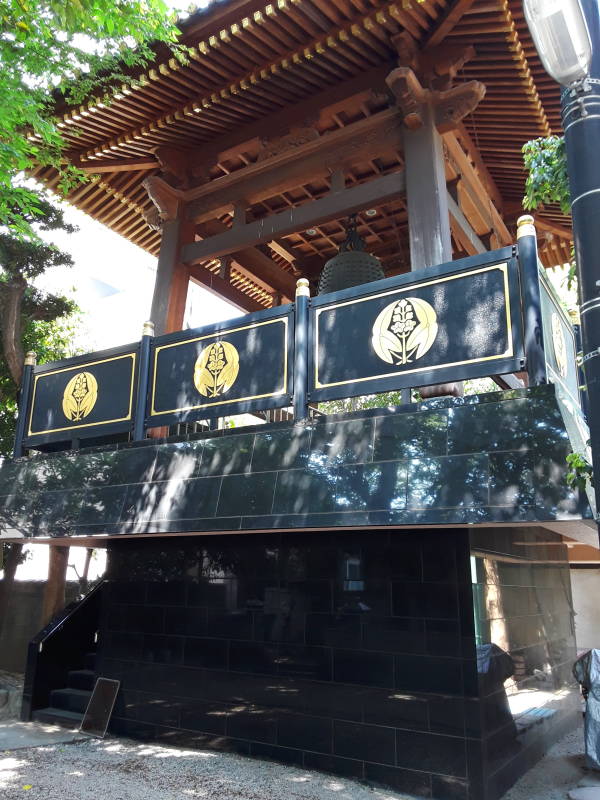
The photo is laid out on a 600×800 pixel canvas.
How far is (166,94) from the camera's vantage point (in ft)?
23.3

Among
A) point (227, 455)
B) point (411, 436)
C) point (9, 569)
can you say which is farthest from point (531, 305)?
point (9, 569)

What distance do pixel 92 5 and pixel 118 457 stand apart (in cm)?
401

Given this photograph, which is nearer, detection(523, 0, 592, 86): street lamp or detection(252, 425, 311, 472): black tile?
detection(523, 0, 592, 86): street lamp

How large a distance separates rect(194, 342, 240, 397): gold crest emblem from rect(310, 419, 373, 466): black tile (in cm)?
110

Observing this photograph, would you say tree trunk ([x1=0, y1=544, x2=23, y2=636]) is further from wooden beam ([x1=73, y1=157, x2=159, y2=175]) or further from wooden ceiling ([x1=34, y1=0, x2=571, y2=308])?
wooden beam ([x1=73, y1=157, x2=159, y2=175])

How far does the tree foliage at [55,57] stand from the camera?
5.66m

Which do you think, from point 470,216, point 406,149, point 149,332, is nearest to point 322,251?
point 470,216

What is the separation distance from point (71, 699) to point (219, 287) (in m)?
5.50

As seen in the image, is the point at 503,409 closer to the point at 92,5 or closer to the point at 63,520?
the point at 63,520

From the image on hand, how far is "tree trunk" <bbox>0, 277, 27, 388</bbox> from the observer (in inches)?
389

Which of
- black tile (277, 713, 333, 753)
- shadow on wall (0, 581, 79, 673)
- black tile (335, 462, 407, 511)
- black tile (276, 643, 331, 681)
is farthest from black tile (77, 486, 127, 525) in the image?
shadow on wall (0, 581, 79, 673)

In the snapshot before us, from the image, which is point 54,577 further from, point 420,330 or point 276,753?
point 420,330

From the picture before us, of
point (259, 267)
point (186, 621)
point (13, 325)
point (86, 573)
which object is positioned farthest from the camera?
point (86, 573)

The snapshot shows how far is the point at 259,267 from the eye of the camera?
9.52 metres
